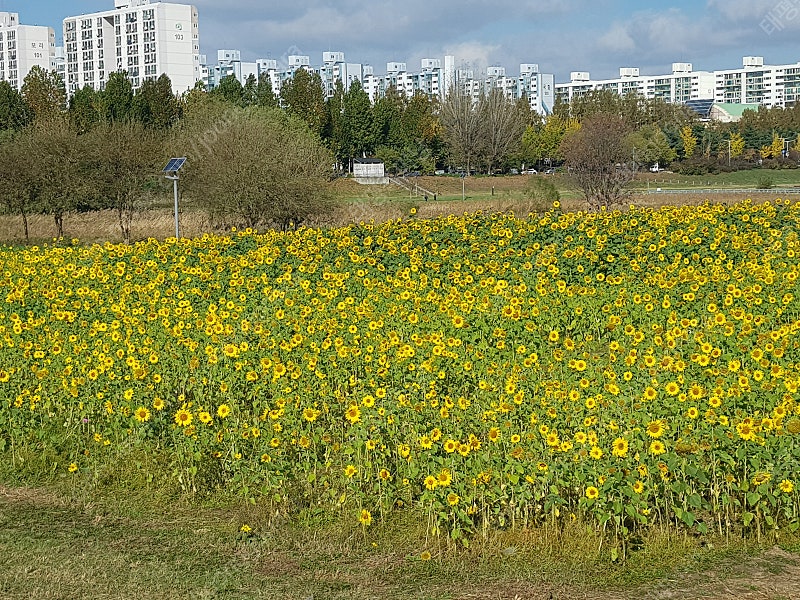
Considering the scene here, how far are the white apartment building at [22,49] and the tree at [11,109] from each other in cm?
7157

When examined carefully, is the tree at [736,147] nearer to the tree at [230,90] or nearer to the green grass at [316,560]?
the tree at [230,90]

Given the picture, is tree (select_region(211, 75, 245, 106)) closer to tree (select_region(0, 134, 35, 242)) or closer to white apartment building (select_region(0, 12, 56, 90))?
tree (select_region(0, 134, 35, 242))

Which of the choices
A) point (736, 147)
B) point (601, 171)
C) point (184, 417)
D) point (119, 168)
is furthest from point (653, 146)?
point (184, 417)

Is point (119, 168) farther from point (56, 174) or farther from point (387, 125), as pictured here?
point (387, 125)

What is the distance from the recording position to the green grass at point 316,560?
4.54 meters

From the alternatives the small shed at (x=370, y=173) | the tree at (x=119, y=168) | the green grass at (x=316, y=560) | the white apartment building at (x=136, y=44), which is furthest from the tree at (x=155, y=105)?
the green grass at (x=316, y=560)

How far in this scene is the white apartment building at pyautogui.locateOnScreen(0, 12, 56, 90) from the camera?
12888 cm

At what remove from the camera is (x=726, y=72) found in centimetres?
18050

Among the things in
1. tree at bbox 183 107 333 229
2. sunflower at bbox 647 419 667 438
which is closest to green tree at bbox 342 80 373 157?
tree at bbox 183 107 333 229

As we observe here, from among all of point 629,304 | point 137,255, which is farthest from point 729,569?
point 137,255

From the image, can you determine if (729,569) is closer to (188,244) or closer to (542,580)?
(542,580)

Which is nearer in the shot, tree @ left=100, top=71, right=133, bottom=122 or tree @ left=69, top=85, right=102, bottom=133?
tree @ left=69, top=85, right=102, bottom=133

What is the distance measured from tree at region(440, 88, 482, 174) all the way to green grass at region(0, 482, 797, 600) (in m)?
63.0

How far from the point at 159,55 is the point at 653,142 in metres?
61.7
